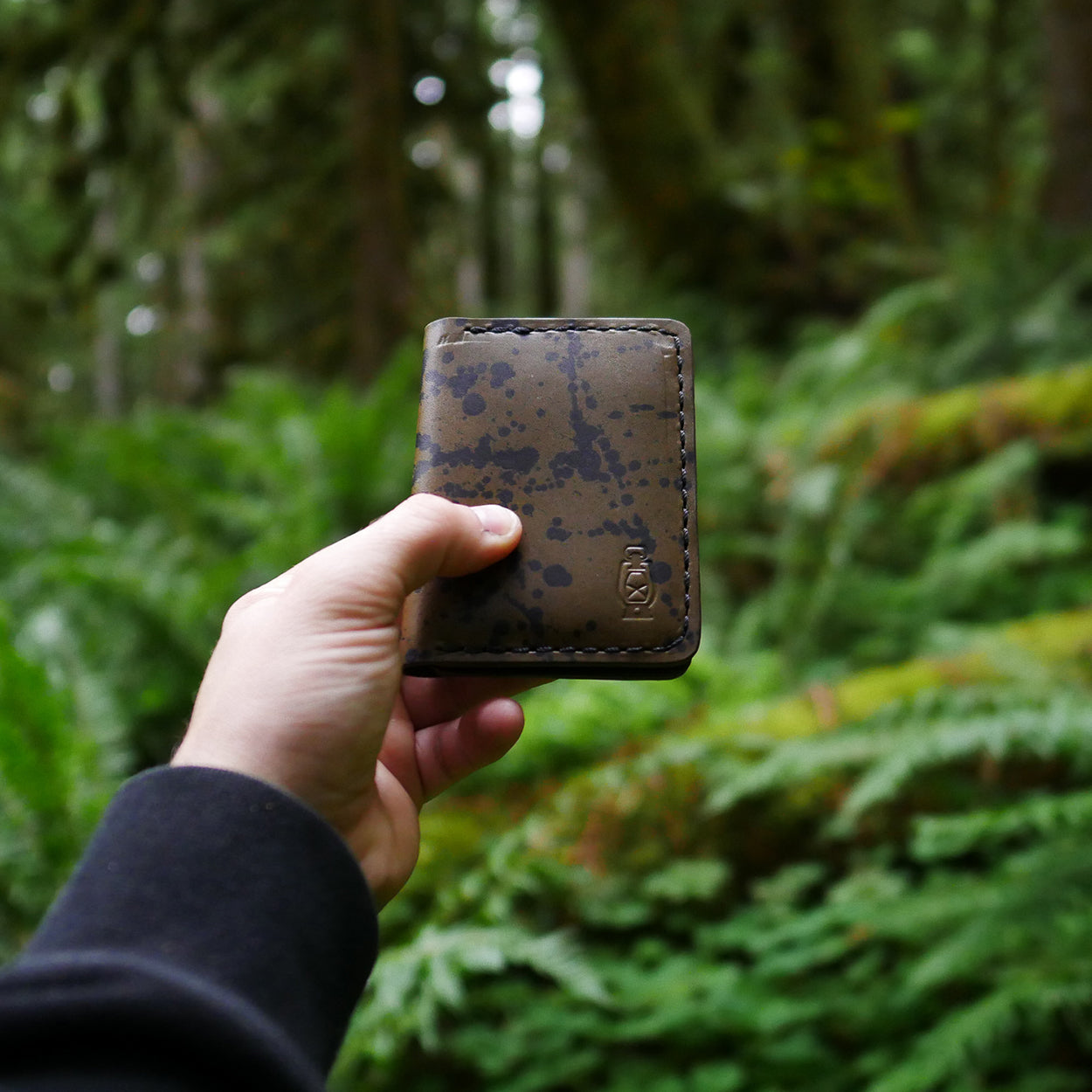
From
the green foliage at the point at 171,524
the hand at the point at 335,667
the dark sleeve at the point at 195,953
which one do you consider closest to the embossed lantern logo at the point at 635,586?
the hand at the point at 335,667

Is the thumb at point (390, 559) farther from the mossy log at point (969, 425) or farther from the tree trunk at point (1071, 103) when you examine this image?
the tree trunk at point (1071, 103)

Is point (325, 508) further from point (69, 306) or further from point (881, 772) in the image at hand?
point (69, 306)

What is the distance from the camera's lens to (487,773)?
2.78m

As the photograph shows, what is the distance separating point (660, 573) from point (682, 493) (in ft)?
0.35

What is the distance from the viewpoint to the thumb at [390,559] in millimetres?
968

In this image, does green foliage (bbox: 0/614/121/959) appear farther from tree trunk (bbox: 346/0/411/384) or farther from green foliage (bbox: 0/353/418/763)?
tree trunk (bbox: 346/0/411/384)

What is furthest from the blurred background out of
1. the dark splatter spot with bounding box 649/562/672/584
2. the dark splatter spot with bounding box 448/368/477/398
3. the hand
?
the dark splatter spot with bounding box 448/368/477/398

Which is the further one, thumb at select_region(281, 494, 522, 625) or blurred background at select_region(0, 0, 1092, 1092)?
blurred background at select_region(0, 0, 1092, 1092)

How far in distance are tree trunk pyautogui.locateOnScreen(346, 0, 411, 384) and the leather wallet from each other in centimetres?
445

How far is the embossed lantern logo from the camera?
1052 millimetres

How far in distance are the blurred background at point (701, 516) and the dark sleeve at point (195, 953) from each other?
96cm

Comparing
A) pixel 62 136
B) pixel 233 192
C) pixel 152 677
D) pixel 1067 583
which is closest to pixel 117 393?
pixel 233 192

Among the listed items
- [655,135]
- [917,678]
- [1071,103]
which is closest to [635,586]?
[917,678]

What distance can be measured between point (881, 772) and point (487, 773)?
1285 millimetres
